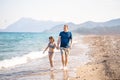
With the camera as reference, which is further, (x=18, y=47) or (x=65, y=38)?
(x=18, y=47)

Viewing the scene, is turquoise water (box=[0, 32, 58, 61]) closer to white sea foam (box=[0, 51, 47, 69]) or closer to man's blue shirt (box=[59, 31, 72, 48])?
white sea foam (box=[0, 51, 47, 69])

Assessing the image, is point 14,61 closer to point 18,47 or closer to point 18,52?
point 18,52

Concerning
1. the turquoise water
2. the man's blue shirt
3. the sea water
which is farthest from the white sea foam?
the man's blue shirt

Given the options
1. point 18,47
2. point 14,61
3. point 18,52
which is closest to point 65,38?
point 14,61

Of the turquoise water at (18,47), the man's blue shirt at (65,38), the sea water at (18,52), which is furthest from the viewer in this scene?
the turquoise water at (18,47)

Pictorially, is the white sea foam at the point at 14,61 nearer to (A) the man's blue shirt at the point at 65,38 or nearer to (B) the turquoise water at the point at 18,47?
(B) the turquoise water at the point at 18,47

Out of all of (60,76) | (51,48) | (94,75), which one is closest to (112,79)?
(94,75)

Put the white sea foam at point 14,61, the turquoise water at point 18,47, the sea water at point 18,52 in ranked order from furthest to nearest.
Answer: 1. the turquoise water at point 18,47
2. the sea water at point 18,52
3. the white sea foam at point 14,61

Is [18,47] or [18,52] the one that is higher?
[18,47]

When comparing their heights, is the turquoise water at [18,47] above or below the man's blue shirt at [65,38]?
below

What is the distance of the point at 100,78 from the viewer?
9609mm

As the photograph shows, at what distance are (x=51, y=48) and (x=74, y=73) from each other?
5.45 ft

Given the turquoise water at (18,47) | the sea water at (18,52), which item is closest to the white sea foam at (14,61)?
the sea water at (18,52)

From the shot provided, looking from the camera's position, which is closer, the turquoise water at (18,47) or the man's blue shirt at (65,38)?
the man's blue shirt at (65,38)
